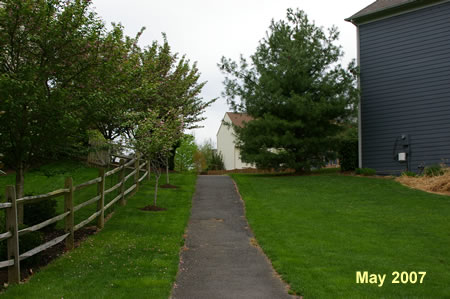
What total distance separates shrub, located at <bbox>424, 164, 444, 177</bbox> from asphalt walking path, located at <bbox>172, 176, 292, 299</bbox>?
8.66 m

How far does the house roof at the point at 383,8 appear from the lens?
755 inches

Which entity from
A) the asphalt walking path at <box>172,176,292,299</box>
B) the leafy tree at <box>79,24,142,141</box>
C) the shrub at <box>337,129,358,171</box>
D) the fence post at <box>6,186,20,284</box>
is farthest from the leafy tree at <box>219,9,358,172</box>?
the fence post at <box>6,186,20,284</box>

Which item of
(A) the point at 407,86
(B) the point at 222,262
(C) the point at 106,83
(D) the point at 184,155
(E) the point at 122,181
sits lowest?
(B) the point at 222,262

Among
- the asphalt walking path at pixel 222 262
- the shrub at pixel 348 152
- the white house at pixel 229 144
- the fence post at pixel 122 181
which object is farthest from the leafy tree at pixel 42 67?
the white house at pixel 229 144

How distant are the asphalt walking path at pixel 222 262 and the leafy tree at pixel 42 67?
349 centimetres

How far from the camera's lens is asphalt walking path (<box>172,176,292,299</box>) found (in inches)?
241

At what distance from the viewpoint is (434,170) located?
17.6m

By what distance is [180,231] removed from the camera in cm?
1030

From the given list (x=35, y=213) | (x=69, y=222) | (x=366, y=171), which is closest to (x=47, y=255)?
(x=69, y=222)

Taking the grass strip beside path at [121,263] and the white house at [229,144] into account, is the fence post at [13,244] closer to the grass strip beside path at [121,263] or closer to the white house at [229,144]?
the grass strip beside path at [121,263]

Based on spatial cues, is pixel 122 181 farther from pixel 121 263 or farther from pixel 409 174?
pixel 409 174

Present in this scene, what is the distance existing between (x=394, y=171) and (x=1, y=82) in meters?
17.1

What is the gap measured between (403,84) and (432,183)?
561 cm

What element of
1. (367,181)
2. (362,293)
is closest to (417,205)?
(367,181)
